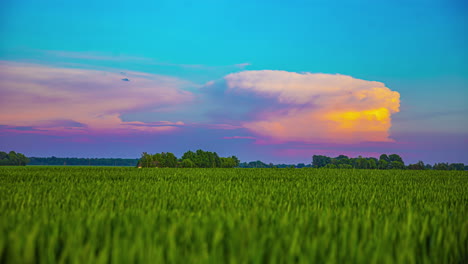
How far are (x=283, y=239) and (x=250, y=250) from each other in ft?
2.33

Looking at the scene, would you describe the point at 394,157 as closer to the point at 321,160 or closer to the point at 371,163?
the point at 371,163

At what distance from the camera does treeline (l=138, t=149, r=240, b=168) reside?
330 feet

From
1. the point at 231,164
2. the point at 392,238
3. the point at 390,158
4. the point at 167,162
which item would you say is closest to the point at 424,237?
the point at 392,238

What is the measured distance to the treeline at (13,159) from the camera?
460 ft

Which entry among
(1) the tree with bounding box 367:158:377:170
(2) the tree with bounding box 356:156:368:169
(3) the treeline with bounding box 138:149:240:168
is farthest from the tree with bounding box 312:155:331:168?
(3) the treeline with bounding box 138:149:240:168

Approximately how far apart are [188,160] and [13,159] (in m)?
82.2

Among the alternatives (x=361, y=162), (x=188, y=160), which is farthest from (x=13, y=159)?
(x=361, y=162)

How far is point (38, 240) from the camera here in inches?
128

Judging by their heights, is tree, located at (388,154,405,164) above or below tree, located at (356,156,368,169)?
above

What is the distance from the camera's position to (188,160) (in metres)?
114

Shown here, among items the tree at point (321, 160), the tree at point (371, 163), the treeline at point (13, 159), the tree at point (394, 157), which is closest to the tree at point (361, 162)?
the tree at point (371, 163)

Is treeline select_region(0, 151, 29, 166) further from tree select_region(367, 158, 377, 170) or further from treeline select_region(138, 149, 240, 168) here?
tree select_region(367, 158, 377, 170)

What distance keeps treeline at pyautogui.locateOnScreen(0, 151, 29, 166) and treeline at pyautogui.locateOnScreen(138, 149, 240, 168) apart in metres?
69.6

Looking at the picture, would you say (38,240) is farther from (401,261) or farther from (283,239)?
(401,261)
